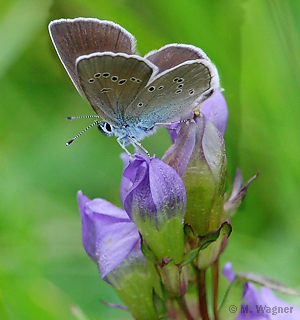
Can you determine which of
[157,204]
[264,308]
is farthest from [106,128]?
[264,308]

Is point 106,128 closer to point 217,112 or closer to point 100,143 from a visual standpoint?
point 217,112

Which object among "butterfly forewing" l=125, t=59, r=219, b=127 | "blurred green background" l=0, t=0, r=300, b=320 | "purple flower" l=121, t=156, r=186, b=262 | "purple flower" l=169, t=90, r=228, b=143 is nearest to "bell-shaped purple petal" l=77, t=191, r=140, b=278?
"purple flower" l=121, t=156, r=186, b=262

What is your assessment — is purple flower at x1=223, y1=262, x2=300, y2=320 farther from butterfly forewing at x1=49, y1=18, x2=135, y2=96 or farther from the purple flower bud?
butterfly forewing at x1=49, y1=18, x2=135, y2=96

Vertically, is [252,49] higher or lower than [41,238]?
higher

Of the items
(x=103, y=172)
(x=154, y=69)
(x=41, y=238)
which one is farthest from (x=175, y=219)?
(x=103, y=172)

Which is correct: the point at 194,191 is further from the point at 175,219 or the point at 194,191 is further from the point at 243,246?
the point at 243,246

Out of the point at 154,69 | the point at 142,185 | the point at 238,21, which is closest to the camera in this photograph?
the point at 142,185
